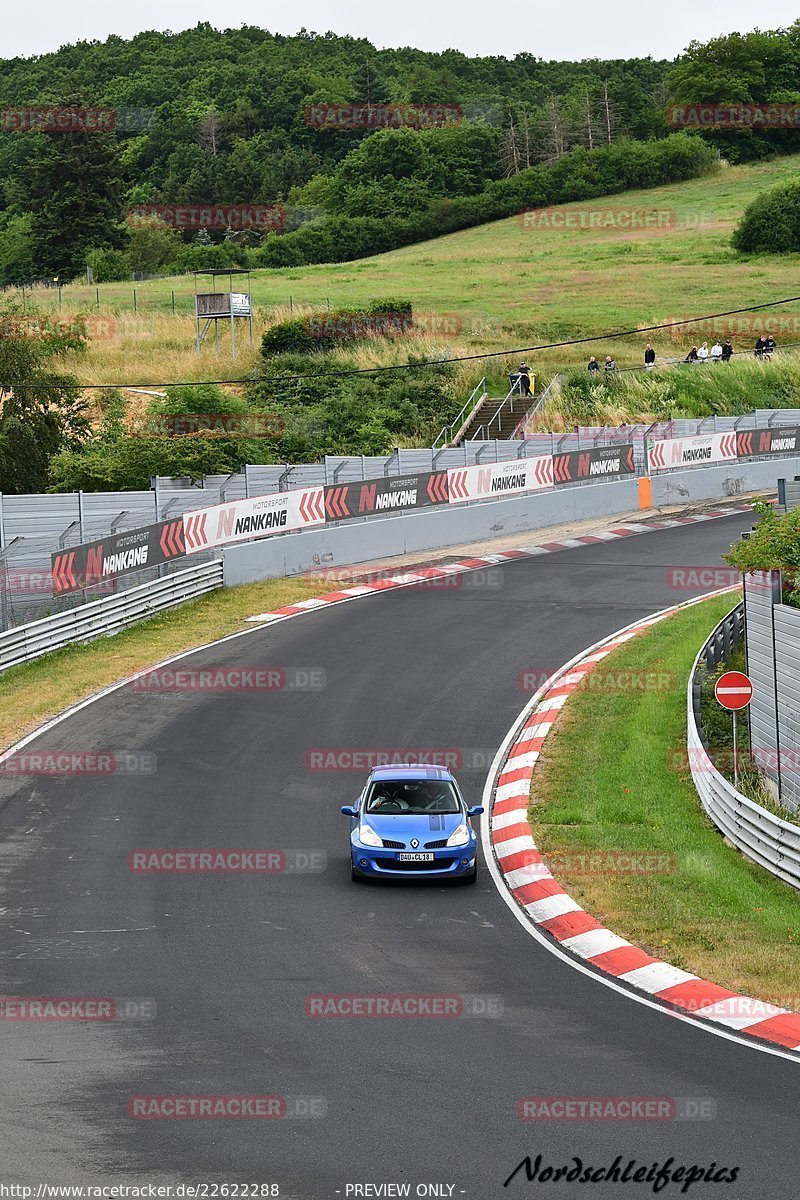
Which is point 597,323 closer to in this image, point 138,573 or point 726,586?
point 726,586

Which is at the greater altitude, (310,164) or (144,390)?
(310,164)

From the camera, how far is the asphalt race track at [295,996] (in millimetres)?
9141

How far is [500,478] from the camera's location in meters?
41.8

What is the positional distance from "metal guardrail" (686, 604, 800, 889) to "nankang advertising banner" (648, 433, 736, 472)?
80.0 feet

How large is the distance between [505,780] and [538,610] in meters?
11.2

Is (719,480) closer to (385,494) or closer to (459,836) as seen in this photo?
(385,494)

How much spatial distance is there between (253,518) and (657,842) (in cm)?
1914

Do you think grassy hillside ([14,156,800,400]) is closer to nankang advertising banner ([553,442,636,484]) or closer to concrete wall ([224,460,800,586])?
nankang advertising banner ([553,442,636,484])

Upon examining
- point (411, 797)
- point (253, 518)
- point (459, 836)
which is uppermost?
point (253, 518)

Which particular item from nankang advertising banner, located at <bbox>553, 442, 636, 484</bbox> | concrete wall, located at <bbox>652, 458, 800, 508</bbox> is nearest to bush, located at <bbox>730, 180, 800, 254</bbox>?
concrete wall, located at <bbox>652, 458, 800, 508</bbox>

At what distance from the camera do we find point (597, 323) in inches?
2721

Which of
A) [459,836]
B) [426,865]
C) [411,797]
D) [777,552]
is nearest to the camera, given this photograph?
[426,865]

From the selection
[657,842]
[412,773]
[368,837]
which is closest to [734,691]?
[657,842]

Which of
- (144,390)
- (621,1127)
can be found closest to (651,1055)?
(621,1127)
